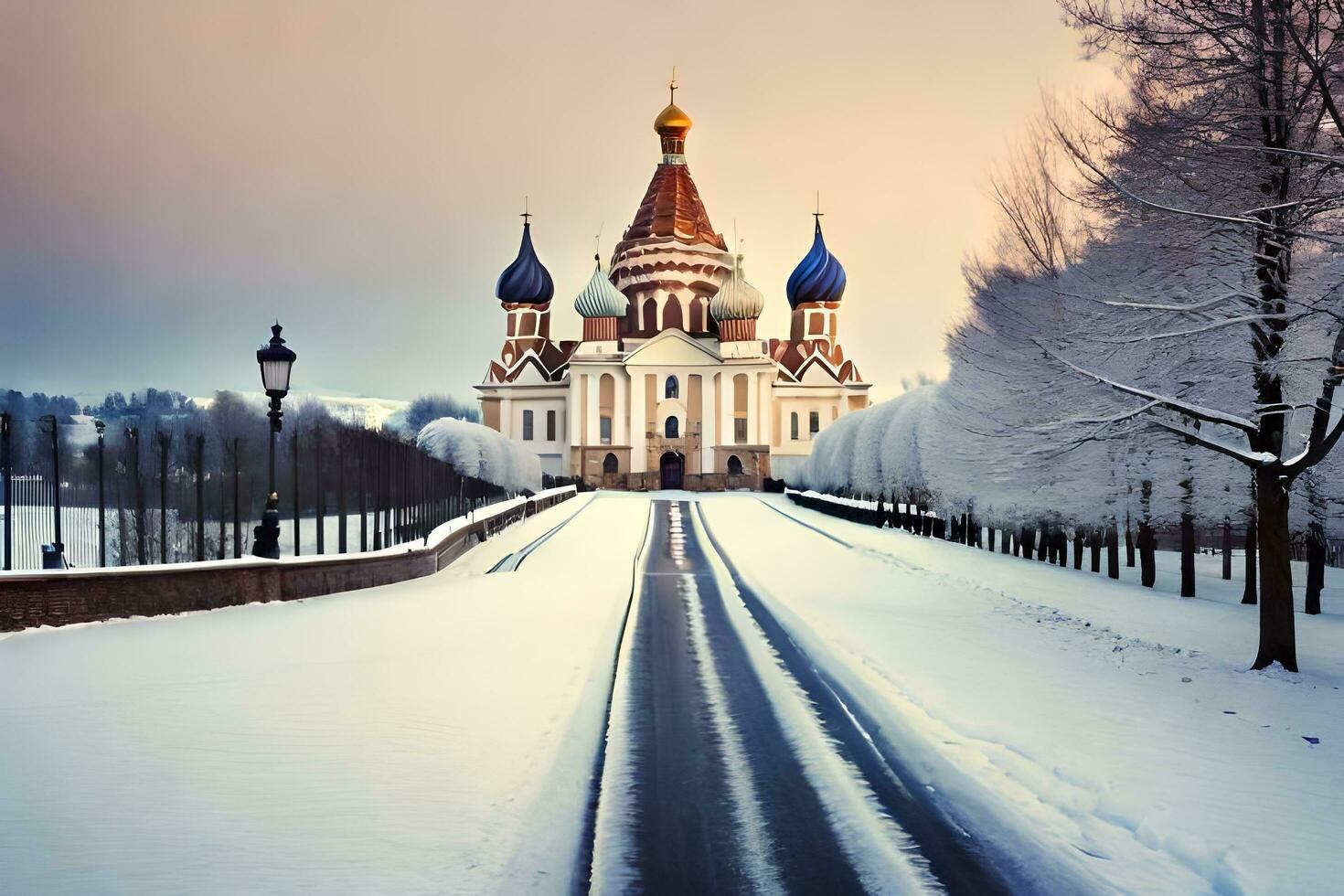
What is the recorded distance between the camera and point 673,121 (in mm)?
97875

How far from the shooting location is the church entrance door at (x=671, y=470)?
81.2m

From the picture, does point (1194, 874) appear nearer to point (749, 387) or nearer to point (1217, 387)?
point (1217, 387)

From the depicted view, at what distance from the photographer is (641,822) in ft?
18.6

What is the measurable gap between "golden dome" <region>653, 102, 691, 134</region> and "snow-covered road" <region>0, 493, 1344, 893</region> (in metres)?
89.6

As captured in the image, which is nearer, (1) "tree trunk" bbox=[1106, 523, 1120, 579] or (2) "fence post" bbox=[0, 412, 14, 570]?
(2) "fence post" bbox=[0, 412, 14, 570]

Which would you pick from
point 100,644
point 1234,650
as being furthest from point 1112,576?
point 100,644

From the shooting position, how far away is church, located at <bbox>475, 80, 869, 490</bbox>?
8125 centimetres

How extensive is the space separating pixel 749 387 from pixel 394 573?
6563 centimetres

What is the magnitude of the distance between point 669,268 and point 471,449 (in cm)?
5610

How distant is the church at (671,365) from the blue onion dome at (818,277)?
4.4 inches

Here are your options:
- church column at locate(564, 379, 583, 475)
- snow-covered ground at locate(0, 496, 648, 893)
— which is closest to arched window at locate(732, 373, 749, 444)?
church column at locate(564, 379, 583, 475)

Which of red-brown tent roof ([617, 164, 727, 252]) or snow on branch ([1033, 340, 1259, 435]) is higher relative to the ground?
red-brown tent roof ([617, 164, 727, 252])

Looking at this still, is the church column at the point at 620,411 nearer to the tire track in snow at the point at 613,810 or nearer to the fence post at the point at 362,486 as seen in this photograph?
the fence post at the point at 362,486

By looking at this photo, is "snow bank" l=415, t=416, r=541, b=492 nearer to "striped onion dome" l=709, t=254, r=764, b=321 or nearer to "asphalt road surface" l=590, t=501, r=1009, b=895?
"asphalt road surface" l=590, t=501, r=1009, b=895
